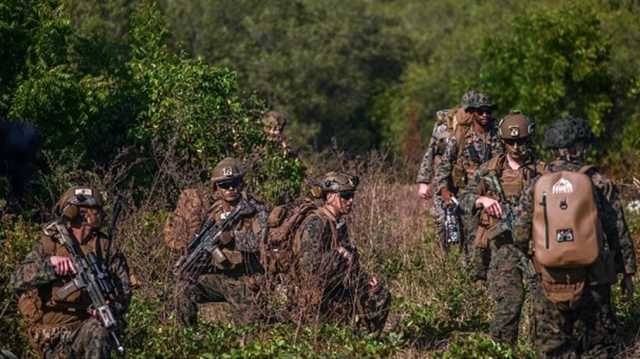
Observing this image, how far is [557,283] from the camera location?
8820 mm

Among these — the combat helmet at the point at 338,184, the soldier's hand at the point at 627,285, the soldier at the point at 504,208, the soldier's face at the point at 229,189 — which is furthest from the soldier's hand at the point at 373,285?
the soldier's hand at the point at 627,285

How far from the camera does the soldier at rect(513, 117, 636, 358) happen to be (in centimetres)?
874

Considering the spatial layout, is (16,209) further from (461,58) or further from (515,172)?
(461,58)

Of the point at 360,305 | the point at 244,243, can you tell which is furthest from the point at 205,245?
the point at 360,305

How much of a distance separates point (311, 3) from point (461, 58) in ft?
14.8

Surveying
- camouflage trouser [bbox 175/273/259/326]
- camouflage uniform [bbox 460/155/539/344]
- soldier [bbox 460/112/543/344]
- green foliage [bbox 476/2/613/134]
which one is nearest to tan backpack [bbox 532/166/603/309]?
camouflage uniform [bbox 460/155/539/344]

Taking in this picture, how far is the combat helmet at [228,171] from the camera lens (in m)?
11.0

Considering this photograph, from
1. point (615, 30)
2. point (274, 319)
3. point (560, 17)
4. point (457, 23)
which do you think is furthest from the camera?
point (457, 23)

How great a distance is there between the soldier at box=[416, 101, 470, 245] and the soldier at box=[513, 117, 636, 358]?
9.54 feet

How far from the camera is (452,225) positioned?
1197cm

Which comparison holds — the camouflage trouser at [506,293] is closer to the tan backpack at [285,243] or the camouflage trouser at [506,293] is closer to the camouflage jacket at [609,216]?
the camouflage jacket at [609,216]

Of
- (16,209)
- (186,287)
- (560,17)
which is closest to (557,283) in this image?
(186,287)

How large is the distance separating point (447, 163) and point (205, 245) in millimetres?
2416

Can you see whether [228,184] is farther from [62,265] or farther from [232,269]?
[62,265]
